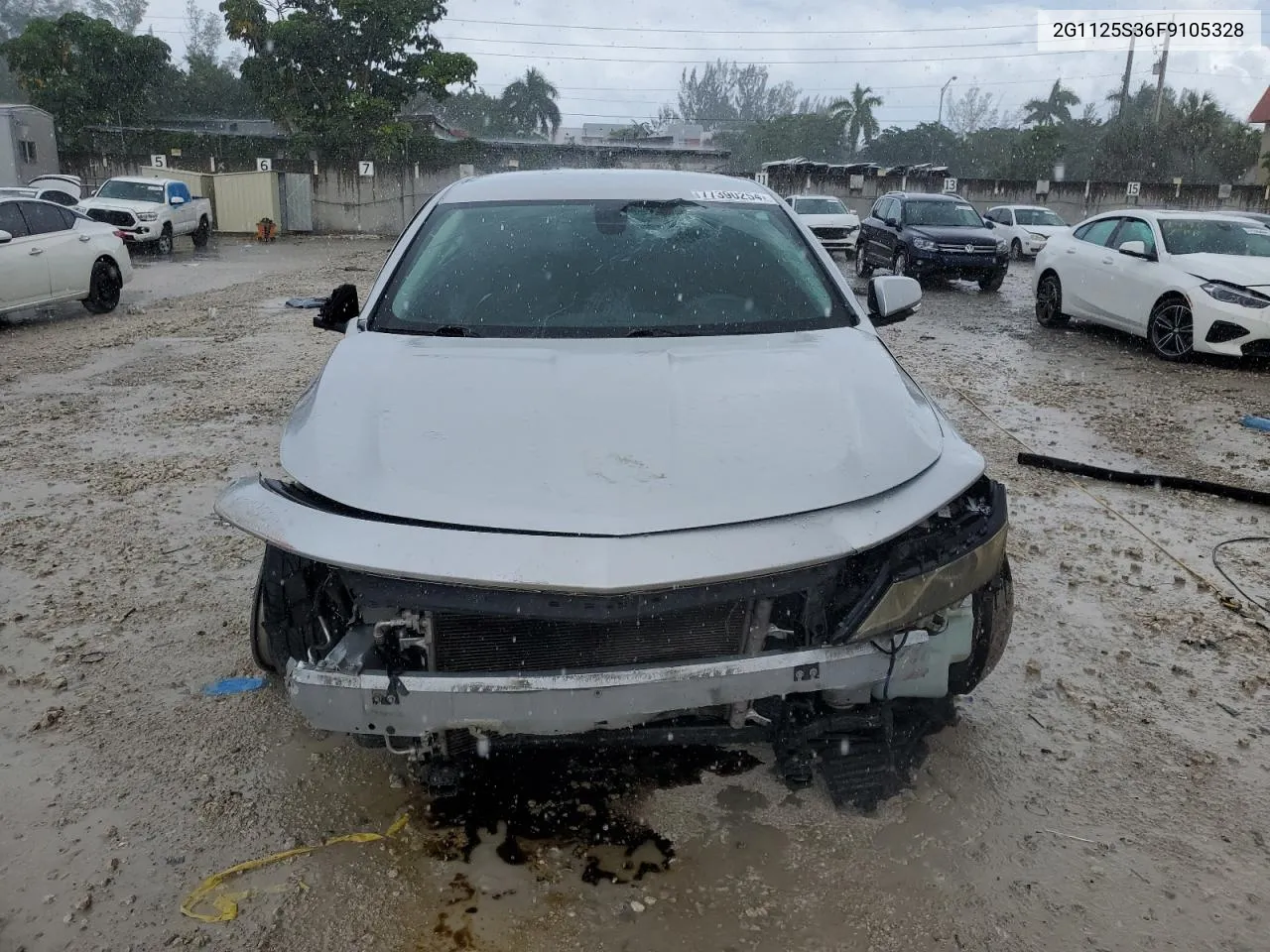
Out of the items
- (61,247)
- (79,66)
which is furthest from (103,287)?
(79,66)

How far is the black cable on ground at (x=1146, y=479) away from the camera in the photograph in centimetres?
559

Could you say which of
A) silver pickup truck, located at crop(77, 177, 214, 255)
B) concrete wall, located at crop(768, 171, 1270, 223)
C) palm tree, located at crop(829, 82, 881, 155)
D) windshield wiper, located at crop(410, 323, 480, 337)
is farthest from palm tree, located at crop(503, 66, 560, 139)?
windshield wiper, located at crop(410, 323, 480, 337)

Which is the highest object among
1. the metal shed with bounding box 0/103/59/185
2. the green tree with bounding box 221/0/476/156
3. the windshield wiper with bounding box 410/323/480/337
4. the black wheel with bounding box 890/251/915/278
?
the green tree with bounding box 221/0/476/156

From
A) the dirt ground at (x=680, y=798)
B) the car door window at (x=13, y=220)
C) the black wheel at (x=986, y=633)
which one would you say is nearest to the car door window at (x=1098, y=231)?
the dirt ground at (x=680, y=798)

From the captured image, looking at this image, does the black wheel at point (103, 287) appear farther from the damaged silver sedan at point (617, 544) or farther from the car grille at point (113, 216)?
the damaged silver sedan at point (617, 544)

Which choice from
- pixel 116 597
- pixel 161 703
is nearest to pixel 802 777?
pixel 161 703

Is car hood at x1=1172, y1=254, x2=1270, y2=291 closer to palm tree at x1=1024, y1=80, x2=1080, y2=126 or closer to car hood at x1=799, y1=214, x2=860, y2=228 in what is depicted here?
car hood at x1=799, y1=214, x2=860, y2=228

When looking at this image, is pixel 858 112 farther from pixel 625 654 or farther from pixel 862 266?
pixel 625 654

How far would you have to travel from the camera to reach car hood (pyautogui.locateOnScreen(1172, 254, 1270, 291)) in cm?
949

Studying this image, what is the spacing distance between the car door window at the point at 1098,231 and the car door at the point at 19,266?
40.3ft

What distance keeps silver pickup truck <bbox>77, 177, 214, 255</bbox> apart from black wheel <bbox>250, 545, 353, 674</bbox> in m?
20.5

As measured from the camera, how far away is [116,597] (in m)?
4.24

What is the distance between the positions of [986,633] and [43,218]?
41.0 ft

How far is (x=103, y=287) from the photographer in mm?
12766
